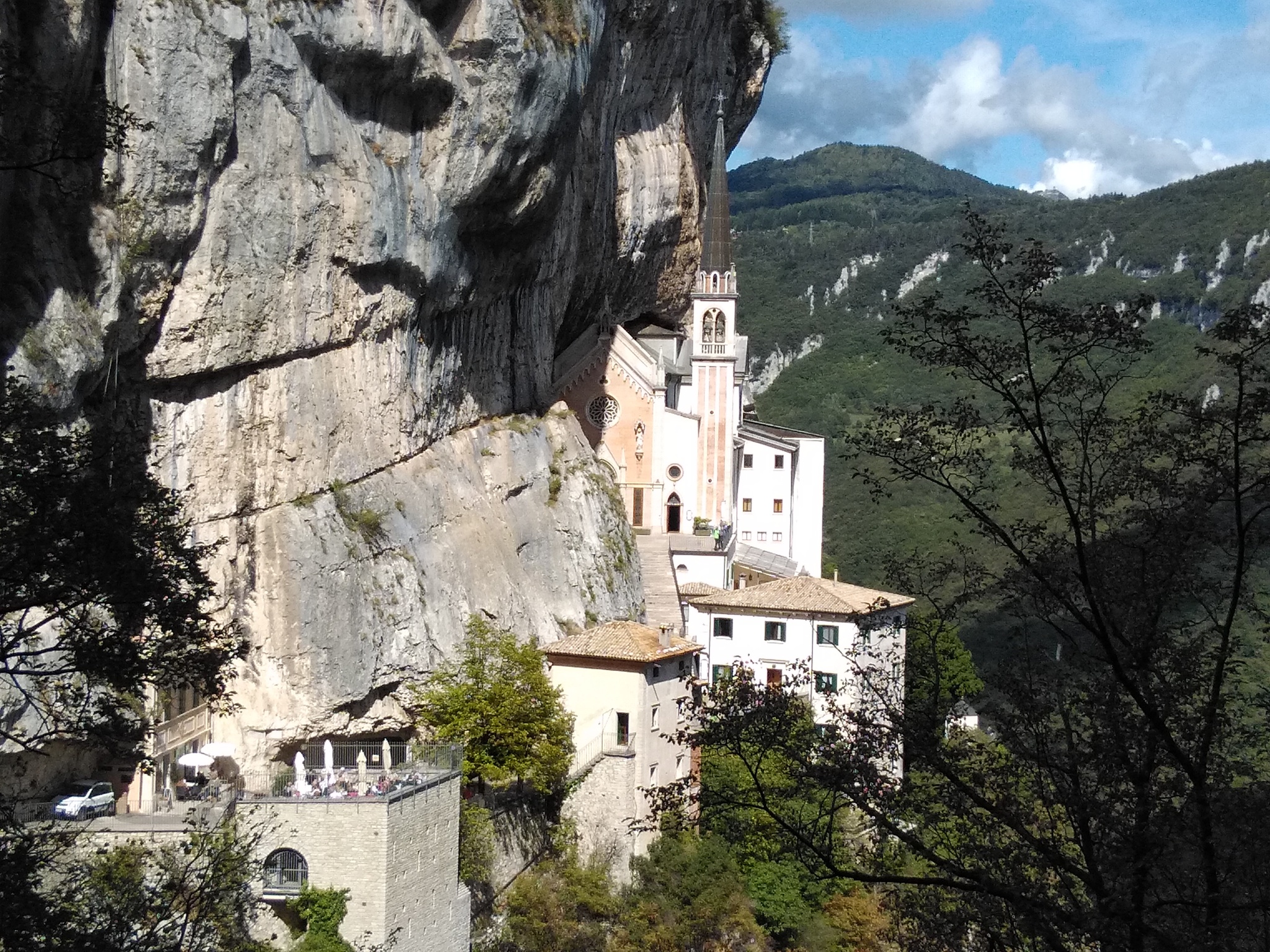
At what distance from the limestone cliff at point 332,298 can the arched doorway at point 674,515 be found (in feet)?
37.0

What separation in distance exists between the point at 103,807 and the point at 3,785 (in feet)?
5.68

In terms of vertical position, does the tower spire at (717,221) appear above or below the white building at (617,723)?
above

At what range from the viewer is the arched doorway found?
51531 mm

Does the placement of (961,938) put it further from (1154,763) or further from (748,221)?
(748,221)

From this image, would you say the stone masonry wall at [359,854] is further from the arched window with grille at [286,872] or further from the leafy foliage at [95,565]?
the leafy foliage at [95,565]

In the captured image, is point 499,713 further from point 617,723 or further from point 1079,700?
point 1079,700

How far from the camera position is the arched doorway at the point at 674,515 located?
169ft

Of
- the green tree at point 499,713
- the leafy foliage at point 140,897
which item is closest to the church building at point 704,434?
the green tree at point 499,713

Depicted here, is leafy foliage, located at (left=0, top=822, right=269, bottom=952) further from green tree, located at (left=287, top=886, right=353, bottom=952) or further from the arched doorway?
the arched doorway

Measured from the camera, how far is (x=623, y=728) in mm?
33906

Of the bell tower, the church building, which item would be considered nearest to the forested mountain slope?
→ the church building

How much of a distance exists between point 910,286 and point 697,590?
9015cm

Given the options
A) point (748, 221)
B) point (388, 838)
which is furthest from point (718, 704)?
point (748, 221)

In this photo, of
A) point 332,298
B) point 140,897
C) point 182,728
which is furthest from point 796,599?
point 140,897
